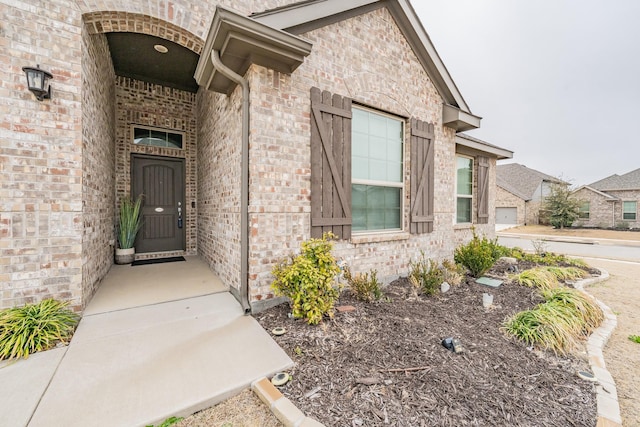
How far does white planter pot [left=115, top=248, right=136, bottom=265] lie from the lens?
4.95 m

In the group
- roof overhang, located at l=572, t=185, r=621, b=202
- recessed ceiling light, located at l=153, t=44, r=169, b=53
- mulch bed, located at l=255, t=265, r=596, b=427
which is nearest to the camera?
mulch bed, located at l=255, t=265, r=596, b=427

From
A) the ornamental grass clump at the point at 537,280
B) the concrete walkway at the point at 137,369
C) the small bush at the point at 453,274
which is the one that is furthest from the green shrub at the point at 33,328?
the ornamental grass clump at the point at 537,280

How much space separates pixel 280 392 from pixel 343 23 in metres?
4.86

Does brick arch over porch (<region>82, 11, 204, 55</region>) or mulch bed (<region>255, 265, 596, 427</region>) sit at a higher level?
brick arch over porch (<region>82, 11, 204, 55</region>)

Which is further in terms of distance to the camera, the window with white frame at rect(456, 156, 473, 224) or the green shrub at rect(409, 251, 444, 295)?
the window with white frame at rect(456, 156, 473, 224)

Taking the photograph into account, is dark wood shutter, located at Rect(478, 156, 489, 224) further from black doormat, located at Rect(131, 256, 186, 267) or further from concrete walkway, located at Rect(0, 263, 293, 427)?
black doormat, located at Rect(131, 256, 186, 267)

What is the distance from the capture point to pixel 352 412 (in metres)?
1.69

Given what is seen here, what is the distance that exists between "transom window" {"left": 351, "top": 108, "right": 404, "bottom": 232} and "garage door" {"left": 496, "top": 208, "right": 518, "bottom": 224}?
26070 mm

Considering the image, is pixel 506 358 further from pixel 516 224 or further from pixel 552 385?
pixel 516 224

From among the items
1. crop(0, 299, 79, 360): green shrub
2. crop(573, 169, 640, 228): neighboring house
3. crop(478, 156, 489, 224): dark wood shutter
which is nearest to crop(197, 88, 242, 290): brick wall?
crop(0, 299, 79, 360): green shrub

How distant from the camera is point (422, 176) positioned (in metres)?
4.93

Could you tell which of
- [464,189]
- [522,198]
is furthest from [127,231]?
[522,198]

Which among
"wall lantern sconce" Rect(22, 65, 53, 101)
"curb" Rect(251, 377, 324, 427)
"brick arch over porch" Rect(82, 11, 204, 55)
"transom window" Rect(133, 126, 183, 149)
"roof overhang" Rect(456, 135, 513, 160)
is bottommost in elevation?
"curb" Rect(251, 377, 324, 427)

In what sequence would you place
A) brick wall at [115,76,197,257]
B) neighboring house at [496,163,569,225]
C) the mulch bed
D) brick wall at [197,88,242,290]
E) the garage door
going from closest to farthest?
the mulch bed, brick wall at [197,88,242,290], brick wall at [115,76,197,257], neighboring house at [496,163,569,225], the garage door
